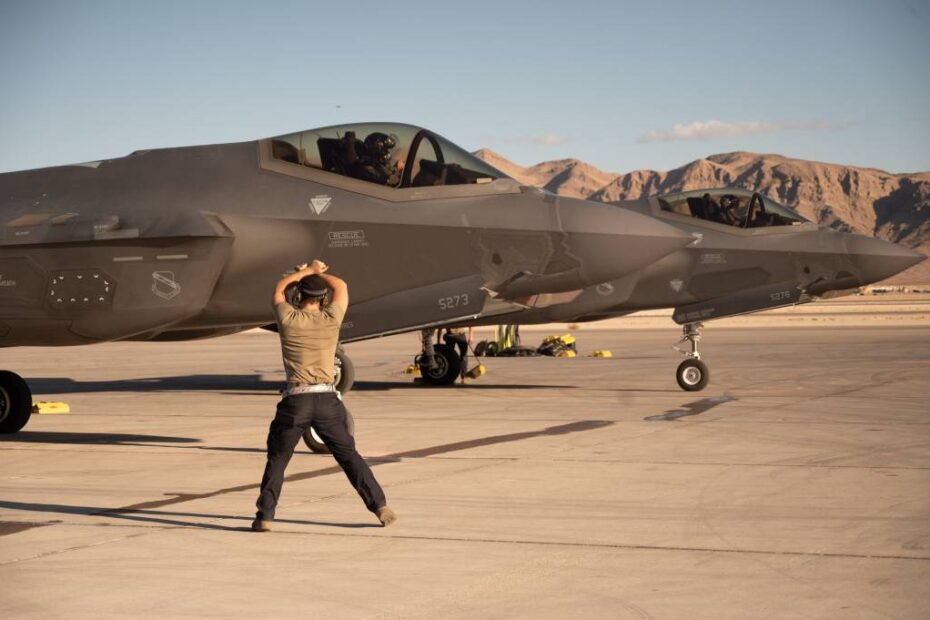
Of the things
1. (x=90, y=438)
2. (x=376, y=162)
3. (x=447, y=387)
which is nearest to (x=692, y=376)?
(x=447, y=387)

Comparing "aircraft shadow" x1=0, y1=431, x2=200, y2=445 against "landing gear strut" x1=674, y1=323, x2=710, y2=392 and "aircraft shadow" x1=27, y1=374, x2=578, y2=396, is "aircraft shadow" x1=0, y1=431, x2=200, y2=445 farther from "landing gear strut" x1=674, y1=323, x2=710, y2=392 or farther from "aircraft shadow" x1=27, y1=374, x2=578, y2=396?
"landing gear strut" x1=674, y1=323, x2=710, y2=392

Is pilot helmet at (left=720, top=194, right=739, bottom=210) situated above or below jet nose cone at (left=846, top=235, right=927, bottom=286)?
above

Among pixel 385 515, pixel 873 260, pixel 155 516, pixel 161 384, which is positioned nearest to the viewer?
pixel 385 515

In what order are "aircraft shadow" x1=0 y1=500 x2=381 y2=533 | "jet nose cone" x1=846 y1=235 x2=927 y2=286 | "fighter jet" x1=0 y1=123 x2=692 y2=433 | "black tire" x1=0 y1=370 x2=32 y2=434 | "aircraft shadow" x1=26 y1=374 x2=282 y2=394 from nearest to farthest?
"aircraft shadow" x1=0 y1=500 x2=381 y2=533 < "fighter jet" x1=0 y1=123 x2=692 y2=433 < "black tire" x1=0 y1=370 x2=32 y2=434 < "jet nose cone" x1=846 y1=235 x2=927 y2=286 < "aircraft shadow" x1=26 y1=374 x2=282 y2=394

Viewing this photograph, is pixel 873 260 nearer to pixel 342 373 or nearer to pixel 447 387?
pixel 447 387

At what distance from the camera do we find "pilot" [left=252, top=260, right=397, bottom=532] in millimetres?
8484

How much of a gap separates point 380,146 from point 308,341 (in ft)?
22.0

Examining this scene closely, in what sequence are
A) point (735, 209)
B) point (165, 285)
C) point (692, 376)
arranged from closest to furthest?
point (165, 285) < point (692, 376) < point (735, 209)

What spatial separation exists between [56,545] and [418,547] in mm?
2374

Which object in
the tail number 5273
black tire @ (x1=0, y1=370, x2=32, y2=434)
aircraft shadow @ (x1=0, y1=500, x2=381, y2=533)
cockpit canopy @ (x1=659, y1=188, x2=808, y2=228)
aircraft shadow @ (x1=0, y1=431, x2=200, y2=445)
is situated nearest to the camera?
aircraft shadow @ (x1=0, y1=500, x2=381, y2=533)

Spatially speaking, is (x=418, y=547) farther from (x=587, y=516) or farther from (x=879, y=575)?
(x=879, y=575)

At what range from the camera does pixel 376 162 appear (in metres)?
15.2

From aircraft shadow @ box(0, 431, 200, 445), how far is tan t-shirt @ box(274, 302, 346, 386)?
571cm

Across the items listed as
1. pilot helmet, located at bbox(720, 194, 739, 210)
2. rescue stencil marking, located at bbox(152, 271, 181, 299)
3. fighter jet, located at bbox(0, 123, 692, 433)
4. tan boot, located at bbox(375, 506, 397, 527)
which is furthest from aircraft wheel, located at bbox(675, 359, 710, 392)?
tan boot, located at bbox(375, 506, 397, 527)
